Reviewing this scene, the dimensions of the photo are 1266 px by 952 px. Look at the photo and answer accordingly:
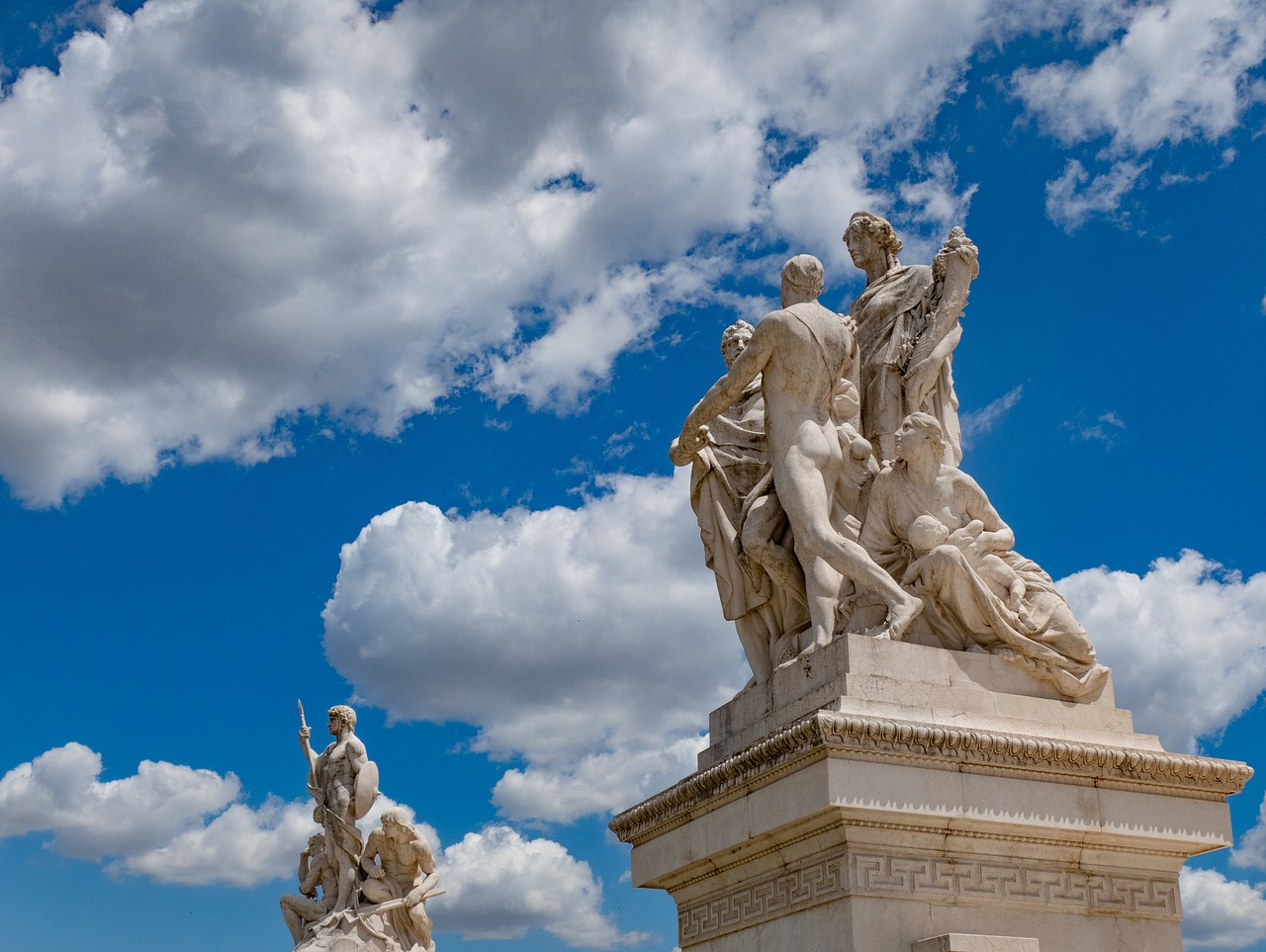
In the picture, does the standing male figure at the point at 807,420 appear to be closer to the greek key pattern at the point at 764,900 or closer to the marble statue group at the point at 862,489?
the marble statue group at the point at 862,489

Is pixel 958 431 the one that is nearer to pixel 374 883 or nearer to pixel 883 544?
pixel 883 544

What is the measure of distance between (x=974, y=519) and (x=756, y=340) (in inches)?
80.6

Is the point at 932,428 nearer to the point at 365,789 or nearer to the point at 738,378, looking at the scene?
the point at 738,378

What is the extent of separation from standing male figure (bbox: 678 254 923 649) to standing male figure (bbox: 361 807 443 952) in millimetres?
10650

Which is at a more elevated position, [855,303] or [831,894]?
[855,303]

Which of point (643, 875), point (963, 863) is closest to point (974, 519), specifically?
point (963, 863)

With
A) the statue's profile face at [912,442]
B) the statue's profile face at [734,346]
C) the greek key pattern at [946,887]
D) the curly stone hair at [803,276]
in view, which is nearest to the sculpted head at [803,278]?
the curly stone hair at [803,276]

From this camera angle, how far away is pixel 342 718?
21312 mm

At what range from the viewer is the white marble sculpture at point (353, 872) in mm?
19766

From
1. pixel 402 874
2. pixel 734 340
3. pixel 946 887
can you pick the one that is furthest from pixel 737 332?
pixel 402 874

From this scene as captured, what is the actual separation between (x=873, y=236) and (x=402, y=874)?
476 inches

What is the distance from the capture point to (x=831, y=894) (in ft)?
28.9

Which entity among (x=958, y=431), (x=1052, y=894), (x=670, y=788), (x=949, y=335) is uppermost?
(x=949, y=335)

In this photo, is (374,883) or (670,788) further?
(374,883)
